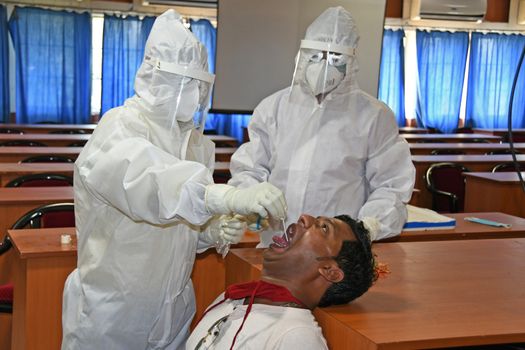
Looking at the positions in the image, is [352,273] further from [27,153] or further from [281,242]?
[27,153]

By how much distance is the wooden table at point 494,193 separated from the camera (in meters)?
4.68

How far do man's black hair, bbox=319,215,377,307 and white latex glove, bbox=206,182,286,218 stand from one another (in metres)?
0.21

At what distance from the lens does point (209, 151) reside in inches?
87.0

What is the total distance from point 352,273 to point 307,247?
125 mm

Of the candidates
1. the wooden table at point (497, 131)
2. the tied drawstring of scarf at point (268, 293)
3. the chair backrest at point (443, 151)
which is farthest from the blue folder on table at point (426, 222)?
the wooden table at point (497, 131)

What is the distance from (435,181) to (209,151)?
3519 mm

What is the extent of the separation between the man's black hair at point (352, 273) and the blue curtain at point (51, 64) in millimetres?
8025

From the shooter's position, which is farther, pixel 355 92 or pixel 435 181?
pixel 435 181

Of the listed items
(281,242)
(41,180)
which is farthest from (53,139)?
(281,242)

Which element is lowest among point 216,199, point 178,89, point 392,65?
point 216,199

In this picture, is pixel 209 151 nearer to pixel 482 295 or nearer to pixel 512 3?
pixel 482 295

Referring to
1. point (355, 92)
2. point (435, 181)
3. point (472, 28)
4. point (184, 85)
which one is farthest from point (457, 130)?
point (184, 85)

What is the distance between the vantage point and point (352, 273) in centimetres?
163

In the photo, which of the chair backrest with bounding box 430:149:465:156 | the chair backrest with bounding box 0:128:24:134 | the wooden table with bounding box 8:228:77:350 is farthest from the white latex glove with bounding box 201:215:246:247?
the chair backrest with bounding box 0:128:24:134
